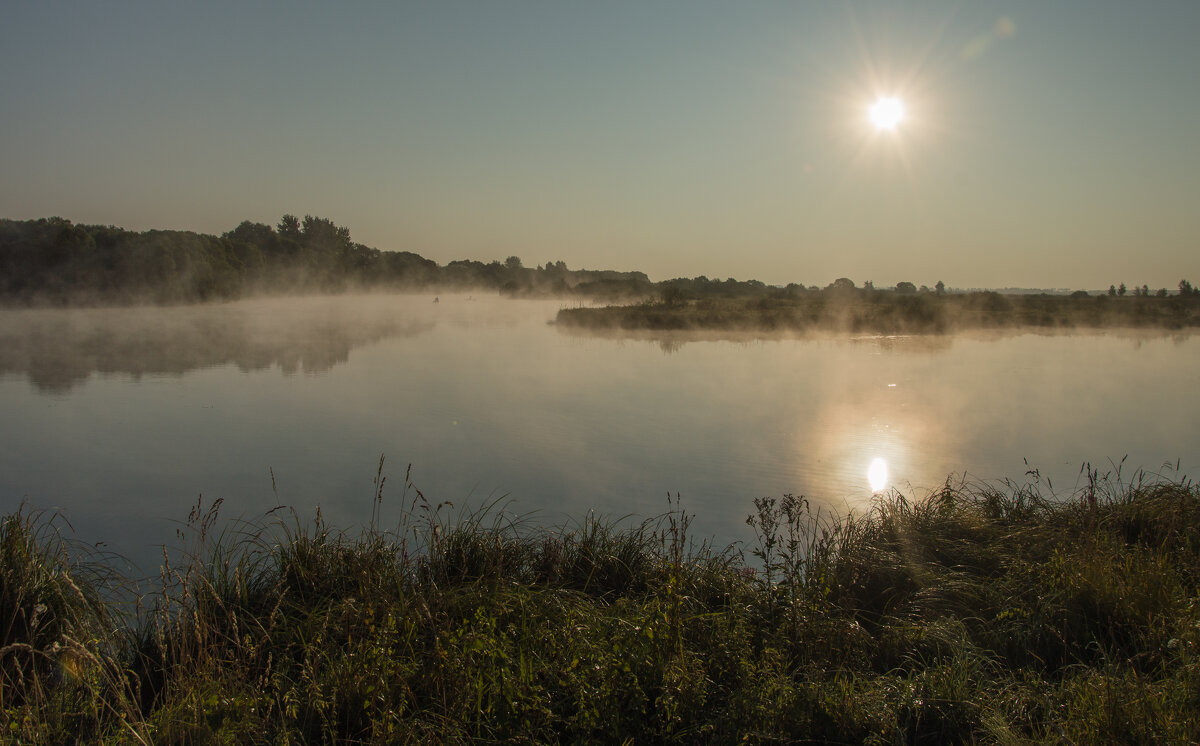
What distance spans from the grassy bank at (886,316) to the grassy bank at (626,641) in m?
22.7

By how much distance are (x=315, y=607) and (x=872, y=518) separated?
3.67 metres

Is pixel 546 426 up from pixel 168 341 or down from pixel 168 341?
down

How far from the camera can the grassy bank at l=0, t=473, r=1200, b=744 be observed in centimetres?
245

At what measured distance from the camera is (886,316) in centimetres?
2769

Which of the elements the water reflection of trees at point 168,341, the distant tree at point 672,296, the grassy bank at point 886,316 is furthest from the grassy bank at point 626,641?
the distant tree at point 672,296

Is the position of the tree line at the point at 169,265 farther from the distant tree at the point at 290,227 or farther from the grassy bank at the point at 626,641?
the grassy bank at the point at 626,641

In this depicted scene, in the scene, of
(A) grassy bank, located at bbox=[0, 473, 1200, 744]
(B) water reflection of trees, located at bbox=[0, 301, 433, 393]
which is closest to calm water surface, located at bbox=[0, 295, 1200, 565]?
(B) water reflection of trees, located at bbox=[0, 301, 433, 393]

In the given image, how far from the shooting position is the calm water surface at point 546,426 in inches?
235

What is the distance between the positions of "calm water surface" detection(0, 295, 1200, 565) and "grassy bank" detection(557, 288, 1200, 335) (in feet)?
29.6

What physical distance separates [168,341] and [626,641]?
1935 cm

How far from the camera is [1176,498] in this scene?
4.84m

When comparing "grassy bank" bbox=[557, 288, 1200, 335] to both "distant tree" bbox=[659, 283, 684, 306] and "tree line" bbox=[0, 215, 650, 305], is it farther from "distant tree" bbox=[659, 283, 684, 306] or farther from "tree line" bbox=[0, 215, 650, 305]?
"tree line" bbox=[0, 215, 650, 305]

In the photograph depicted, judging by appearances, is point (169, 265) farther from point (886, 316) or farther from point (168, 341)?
point (886, 316)

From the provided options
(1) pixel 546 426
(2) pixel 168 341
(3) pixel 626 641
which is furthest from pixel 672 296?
(3) pixel 626 641
